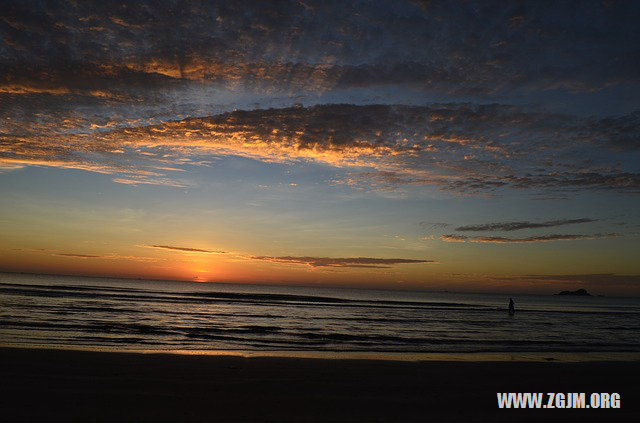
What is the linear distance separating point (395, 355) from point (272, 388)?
9.92m

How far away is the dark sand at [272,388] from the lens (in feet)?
29.5

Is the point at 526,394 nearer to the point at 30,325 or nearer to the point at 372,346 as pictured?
the point at 372,346

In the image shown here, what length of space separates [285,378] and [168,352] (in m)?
7.51

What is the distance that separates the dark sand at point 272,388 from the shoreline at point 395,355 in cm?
132

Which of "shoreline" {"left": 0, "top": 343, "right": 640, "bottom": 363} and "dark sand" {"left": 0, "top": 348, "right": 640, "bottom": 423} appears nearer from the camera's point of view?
"dark sand" {"left": 0, "top": 348, "right": 640, "bottom": 423}

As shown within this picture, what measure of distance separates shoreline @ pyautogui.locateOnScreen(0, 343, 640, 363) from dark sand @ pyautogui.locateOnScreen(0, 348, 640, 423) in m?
1.32

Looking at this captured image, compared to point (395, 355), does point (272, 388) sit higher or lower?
higher

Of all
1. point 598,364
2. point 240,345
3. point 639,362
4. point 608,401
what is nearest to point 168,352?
point 240,345

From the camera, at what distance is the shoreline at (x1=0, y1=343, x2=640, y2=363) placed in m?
17.4

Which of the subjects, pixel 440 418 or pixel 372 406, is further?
pixel 372 406

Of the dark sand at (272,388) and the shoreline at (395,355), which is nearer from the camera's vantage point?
the dark sand at (272,388)

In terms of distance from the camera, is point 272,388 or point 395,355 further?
point 395,355

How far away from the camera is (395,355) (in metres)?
19.6

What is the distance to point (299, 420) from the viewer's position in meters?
8.61
